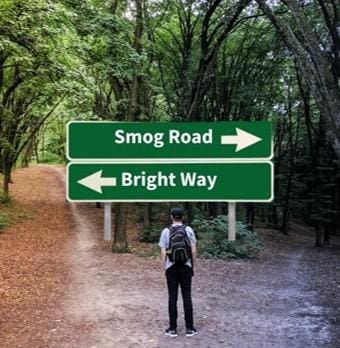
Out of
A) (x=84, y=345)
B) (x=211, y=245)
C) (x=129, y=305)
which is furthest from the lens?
(x=211, y=245)

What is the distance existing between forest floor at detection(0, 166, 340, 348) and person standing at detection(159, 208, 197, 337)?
0.38 metres

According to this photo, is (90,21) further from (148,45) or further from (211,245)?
(211,245)

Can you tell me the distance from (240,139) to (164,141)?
0.42m

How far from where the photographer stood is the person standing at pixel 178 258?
692 centimetres

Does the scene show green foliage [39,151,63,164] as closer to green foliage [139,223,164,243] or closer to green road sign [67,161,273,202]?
green foliage [139,223,164,243]

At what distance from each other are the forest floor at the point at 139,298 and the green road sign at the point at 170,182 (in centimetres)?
488

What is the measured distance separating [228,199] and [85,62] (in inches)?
457

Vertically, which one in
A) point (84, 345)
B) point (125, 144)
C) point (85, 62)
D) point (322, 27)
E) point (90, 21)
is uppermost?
point (322, 27)

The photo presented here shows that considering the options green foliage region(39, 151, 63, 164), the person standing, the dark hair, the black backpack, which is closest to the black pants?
the person standing

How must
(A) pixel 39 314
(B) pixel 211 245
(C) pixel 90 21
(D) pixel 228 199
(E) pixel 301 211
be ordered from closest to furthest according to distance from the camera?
(D) pixel 228 199, (A) pixel 39 314, (C) pixel 90 21, (B) pixel 211 245, (E) pixel 301 211

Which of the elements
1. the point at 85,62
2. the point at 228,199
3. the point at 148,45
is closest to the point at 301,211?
the point at 148,45

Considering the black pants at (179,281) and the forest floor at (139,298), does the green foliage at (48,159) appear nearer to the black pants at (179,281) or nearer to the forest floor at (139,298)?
the forest floor at (139,298)

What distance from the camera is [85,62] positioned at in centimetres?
1380

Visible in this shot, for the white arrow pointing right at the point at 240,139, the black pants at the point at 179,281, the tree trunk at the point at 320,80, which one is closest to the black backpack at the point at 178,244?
the black pants at the point at 179,281
